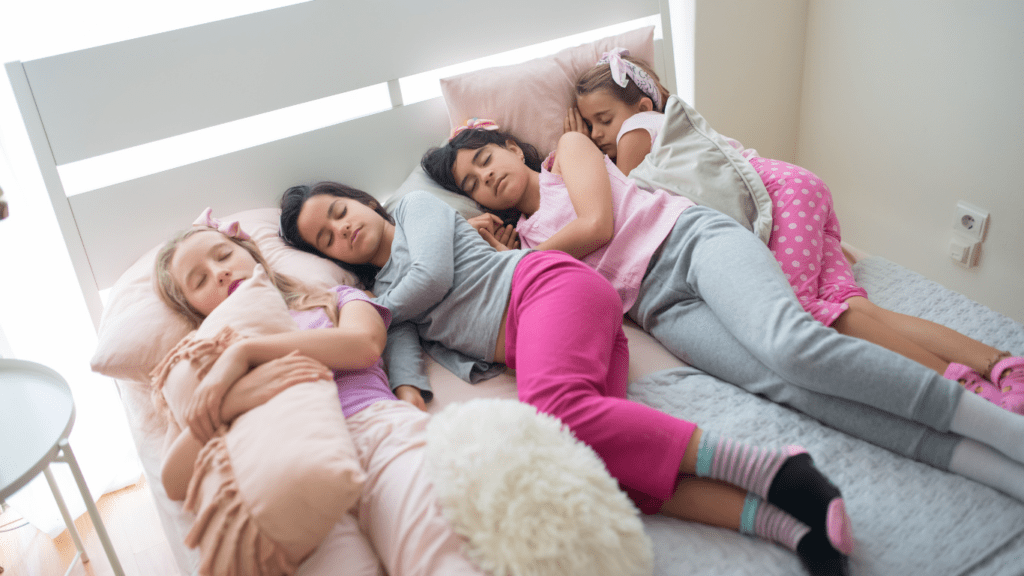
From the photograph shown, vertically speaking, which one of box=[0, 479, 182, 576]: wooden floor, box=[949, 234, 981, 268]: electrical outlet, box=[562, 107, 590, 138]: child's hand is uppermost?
box=[562, 107, 590, 138]: child's hand

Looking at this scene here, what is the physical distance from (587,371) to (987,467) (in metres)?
0.63

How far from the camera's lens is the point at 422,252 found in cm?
141

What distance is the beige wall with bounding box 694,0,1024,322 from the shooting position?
5.88 ft

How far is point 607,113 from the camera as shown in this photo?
183 centimetres

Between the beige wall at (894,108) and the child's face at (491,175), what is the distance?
1.00 m

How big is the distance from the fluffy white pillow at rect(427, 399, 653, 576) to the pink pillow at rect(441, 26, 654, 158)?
110cm

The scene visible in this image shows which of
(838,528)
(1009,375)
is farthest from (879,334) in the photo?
(838,528)

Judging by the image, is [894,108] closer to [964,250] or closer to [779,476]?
[964,250]

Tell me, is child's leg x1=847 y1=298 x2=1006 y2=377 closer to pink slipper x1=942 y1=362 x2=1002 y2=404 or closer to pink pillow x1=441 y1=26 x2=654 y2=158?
pink slipper x1=942 y1=362 x2=1002 y2=404

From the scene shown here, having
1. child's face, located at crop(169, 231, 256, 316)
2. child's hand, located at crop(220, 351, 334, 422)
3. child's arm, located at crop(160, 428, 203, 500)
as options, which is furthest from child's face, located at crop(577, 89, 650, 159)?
child's arm, located at crop(160, 428, 203, 500)

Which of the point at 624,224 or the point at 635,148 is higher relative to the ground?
the point at 635,148

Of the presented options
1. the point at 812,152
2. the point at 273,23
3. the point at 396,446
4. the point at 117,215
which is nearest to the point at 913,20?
the point at 812,152

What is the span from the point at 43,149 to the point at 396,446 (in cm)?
121

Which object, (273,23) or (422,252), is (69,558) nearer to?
(422,252)
